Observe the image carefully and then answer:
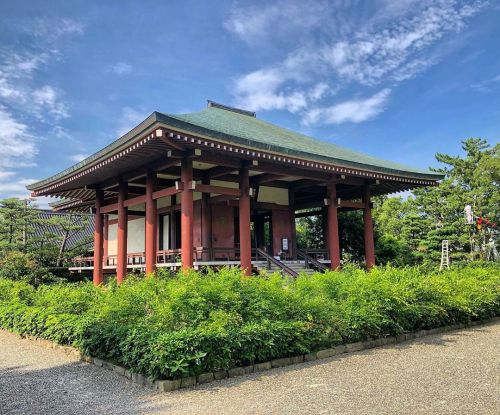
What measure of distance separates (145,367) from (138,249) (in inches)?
573

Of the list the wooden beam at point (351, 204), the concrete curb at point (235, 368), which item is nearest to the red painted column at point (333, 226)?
the wooden beam at point (351, 204)

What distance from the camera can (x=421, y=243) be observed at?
1097 inches

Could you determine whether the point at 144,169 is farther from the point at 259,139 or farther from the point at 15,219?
the point at 15,219

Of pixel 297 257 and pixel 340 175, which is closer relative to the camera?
pixel 340 175

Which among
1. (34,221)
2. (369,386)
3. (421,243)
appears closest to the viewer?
(369,386)

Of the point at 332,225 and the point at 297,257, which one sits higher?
the point at 332,225

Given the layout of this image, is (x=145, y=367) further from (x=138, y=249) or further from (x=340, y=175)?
(x=138, y=249)

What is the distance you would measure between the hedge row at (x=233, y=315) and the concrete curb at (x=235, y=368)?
100mm

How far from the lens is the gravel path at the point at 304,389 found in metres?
4.67

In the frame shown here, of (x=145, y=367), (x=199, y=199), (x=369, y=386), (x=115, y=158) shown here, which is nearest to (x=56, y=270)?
(x=199, y=199)

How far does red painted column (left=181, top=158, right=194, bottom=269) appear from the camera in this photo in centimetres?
1191

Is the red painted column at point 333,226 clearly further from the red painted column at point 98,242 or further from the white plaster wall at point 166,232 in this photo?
the red painted column at point 98,242

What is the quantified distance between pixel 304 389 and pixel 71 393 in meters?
2.83

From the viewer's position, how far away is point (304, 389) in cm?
530
